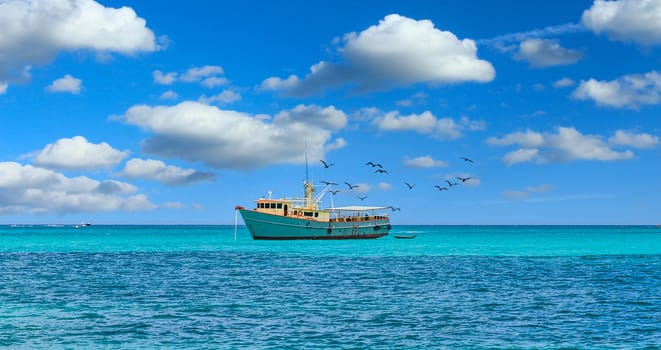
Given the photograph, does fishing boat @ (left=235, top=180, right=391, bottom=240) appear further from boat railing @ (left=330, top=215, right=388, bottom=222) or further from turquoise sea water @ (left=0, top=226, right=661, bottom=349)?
turquoise sea water @ (left=0, top=226, right=661, bottom=349)

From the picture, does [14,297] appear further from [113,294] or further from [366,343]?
[366,343]

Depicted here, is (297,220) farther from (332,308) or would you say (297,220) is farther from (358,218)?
(332,308)

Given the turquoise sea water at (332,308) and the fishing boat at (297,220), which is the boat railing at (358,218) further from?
the turquoise sea water at (332,308)

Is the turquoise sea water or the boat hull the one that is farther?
the boat hull

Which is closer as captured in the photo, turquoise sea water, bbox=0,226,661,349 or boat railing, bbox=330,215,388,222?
turquoise sea water, bbox=0,226,661,349

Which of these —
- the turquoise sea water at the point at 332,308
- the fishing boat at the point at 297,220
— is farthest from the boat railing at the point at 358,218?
the turquoise sea water at the point at 332,308

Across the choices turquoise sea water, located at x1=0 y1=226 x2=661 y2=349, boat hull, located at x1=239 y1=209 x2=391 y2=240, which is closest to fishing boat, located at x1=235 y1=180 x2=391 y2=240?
boat hull, located at x1=239 y1=209 x2=391 y2=240

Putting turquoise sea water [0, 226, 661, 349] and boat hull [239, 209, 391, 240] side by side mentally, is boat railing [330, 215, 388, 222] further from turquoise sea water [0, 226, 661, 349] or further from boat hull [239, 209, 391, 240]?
turquoise sea water [0, 226, 661, 349]

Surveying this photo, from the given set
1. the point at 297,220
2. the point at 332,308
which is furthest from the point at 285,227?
the point at 332,308

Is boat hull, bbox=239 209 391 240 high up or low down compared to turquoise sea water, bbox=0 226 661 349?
up

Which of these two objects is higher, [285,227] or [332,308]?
[285,227]

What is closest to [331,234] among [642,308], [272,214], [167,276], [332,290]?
[272,214]

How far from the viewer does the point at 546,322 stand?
843 inches

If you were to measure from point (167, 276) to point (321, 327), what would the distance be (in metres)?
20.3
